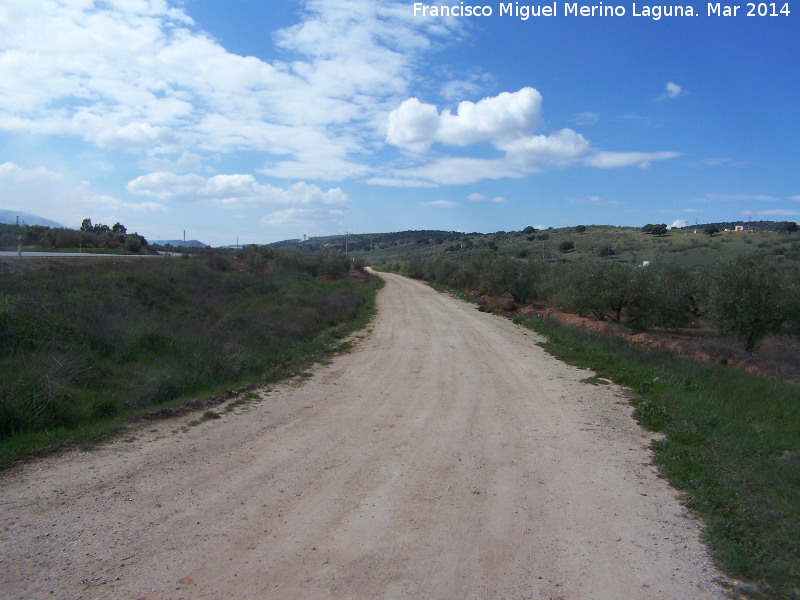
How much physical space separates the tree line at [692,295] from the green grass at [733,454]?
6645mm

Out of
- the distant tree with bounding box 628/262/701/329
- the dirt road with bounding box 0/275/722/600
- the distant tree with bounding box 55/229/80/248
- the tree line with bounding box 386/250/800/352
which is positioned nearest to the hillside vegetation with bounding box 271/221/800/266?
the distant tree with bounding box 628/262/701/329

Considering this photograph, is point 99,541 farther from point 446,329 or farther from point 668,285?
point 668,285

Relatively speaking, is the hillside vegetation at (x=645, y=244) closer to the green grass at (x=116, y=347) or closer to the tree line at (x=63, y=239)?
the green grass at (x=116, y=347)

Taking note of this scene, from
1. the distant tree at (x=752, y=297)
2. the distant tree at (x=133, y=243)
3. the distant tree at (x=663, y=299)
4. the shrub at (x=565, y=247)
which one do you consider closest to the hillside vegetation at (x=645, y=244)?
the shrub at (x=565, y=247)

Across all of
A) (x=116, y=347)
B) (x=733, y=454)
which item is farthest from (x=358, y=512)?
(x=116, y=347)

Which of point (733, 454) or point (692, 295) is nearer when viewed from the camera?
point (733, 454)

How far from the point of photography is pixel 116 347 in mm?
9656

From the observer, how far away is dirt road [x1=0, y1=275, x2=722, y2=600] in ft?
12.1

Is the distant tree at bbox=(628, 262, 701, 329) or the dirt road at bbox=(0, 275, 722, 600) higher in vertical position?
the distant tree at bbox=(628, 262, 701, 329)

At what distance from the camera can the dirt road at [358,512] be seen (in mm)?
3682

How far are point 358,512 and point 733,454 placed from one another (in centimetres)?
446

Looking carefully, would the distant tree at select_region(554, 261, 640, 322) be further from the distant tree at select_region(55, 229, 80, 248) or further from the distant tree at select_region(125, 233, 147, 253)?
the distant tree at select_region(125, 233, 147, 253)

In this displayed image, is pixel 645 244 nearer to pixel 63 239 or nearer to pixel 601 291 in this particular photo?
pixel 601 291

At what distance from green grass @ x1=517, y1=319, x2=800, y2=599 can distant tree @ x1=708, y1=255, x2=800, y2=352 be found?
6486 millimetres
